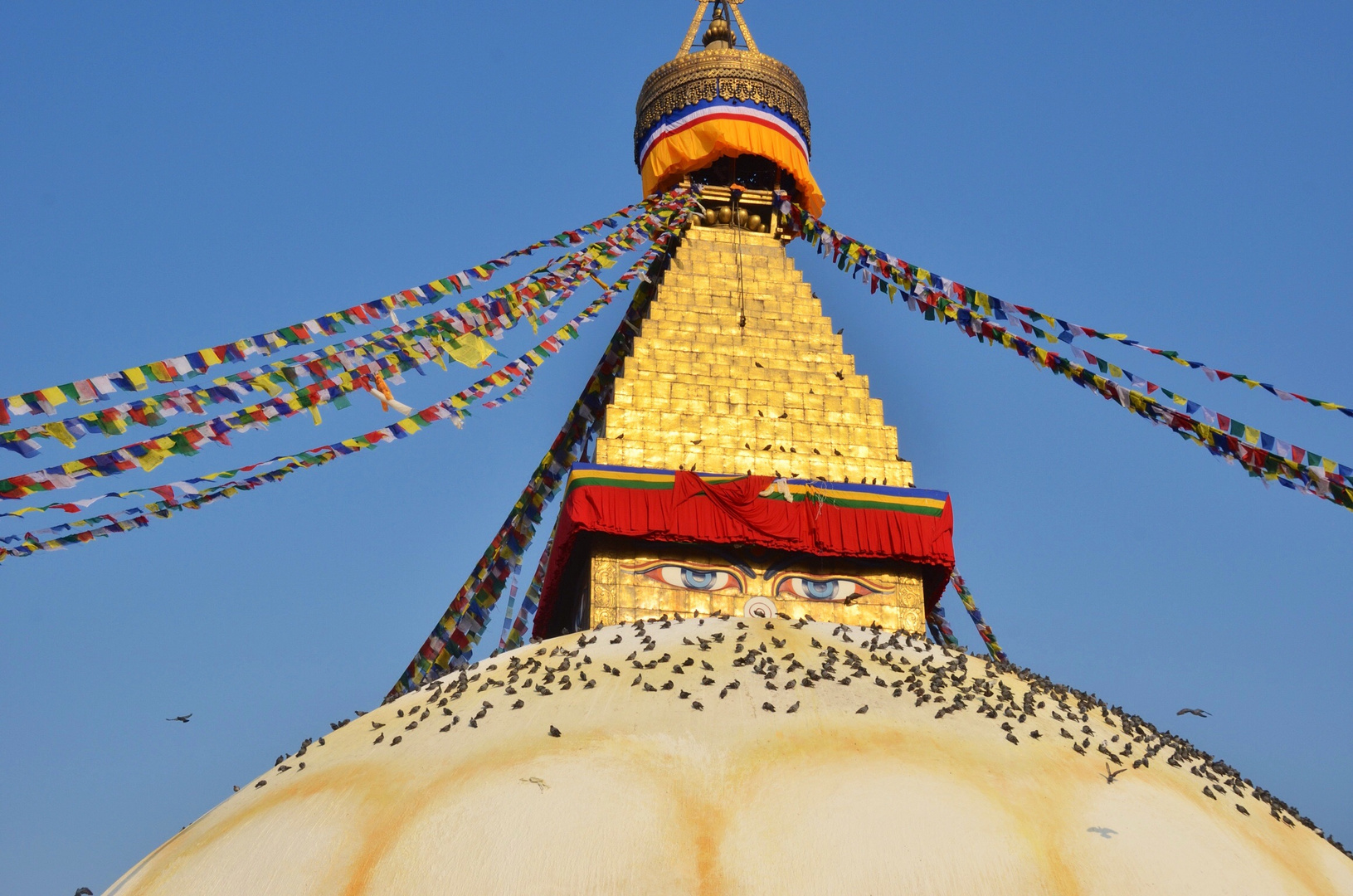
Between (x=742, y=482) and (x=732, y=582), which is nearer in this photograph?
(x=732, y=582)

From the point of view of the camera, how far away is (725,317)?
9.58 metres

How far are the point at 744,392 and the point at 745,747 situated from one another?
386cm

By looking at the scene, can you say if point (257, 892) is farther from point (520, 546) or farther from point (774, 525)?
point (520, 546)

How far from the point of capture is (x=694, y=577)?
8.20 m

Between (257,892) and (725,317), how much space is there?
5.54m

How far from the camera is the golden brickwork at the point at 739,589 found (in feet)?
26.6

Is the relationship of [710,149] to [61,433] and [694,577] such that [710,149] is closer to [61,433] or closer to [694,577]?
[694,577]

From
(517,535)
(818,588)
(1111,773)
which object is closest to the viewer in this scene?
(1111,773)

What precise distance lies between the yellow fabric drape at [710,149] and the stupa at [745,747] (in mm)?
3683

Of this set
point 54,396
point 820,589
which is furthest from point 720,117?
point 54,396

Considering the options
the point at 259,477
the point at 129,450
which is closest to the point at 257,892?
the point at 129,450

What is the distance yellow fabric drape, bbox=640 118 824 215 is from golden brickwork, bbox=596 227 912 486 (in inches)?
91.0

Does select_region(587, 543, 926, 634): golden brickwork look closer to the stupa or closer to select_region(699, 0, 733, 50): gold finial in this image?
the stupa

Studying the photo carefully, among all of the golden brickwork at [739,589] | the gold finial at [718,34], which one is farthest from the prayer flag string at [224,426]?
the gold finial at [718,34]
